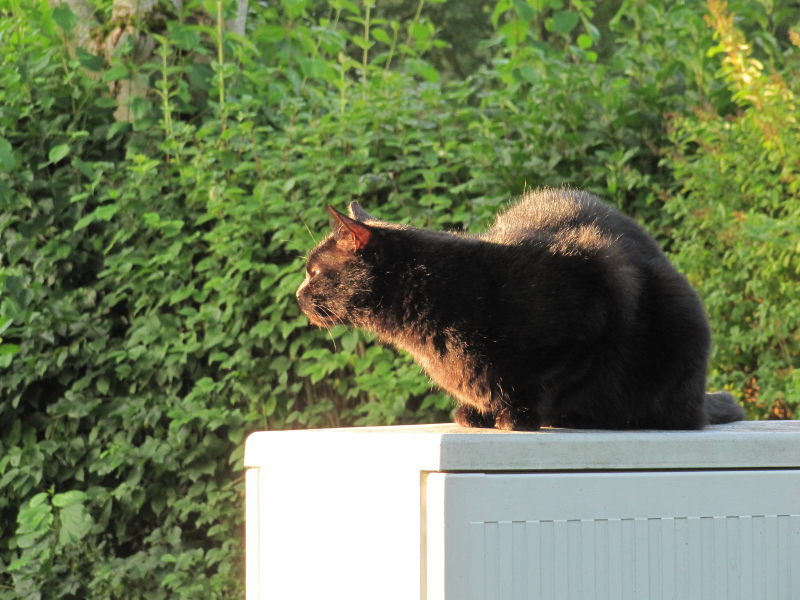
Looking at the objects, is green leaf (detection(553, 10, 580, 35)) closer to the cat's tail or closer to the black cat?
the cat's tail

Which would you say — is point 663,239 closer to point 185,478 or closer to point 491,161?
point 491,161

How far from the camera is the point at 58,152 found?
353 centimetres

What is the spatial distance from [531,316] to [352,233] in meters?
0.31

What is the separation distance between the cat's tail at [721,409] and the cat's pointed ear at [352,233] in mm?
750

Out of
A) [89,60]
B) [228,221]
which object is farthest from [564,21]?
[89,60]

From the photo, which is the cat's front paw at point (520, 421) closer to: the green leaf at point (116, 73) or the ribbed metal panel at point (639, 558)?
the ribbed metal panel at point (639, 558)

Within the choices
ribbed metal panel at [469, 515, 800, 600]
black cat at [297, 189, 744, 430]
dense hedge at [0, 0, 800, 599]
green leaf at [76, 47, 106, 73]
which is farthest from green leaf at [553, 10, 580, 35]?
ribbed metal panel at [469, 515, 800, 600]

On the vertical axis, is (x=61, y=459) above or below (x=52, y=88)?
below

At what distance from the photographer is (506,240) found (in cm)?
175

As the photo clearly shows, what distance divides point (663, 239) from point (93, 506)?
1916 millimetres

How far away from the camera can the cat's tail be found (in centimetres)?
207

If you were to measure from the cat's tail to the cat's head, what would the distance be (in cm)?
72

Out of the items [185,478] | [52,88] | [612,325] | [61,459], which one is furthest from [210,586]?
[612,325]

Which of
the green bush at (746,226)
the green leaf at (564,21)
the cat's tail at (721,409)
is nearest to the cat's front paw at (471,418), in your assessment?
the cat's tail at (721,409)
